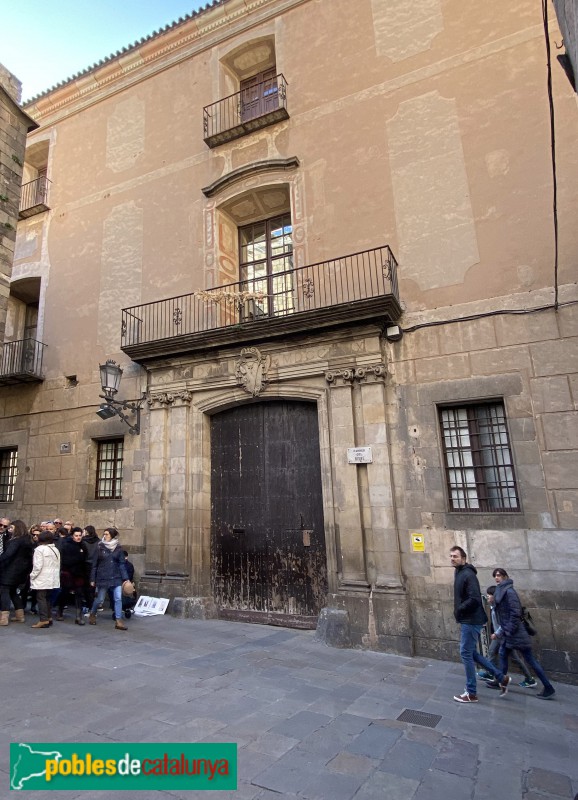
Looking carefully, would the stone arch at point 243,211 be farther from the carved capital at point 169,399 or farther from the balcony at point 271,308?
the carved capital at point 169,399

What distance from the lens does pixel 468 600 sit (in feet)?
17.5

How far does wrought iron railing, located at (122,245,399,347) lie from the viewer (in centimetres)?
876

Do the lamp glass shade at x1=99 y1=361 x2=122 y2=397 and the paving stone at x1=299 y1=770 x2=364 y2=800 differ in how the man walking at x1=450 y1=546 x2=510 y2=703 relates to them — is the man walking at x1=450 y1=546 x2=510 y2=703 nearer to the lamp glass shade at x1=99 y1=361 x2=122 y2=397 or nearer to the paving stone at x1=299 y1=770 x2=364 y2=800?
the paving stone at x1=299 y1=770 x2=364 y2=800

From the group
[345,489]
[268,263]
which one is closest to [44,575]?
[345,489]

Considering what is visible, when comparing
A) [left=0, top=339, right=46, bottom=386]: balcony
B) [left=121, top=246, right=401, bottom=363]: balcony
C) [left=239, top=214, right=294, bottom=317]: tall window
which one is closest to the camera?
[left=121, top=246, right=401, bottom=363]: balcony

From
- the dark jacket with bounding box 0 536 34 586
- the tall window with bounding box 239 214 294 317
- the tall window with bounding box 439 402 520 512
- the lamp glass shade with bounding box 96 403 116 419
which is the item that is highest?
the tall window with bounding box 239 214 294 317

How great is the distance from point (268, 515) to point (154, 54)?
12263mm

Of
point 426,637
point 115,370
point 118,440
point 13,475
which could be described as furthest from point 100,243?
point 426,637

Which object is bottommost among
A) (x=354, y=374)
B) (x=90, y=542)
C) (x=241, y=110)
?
(x=90, y=542)

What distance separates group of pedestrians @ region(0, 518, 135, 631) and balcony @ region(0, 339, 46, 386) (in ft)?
14.6

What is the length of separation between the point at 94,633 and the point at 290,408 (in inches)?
197

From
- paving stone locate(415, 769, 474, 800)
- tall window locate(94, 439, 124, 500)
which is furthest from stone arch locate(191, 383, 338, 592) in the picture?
paving stone locate(415, 769, 474, 800)

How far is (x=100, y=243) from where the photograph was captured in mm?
12320

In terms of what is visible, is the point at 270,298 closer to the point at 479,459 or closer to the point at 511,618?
the point at 479,459
